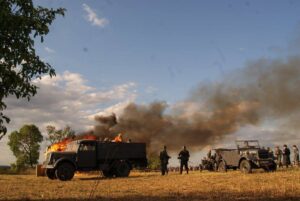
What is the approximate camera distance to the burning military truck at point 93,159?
1025 inches

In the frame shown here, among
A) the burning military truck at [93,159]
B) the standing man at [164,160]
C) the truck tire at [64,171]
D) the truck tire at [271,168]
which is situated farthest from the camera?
the standing man at [164,160]

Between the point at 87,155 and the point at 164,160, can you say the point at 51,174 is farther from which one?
the point at 164,160

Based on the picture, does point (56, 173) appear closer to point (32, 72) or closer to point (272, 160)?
point (272, 160)

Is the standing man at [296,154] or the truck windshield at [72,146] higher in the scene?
the truck windshield at [72,146]

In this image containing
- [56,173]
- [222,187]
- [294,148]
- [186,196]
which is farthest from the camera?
[294,148]

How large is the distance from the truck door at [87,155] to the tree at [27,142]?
42.0 meters

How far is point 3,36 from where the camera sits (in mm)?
10688

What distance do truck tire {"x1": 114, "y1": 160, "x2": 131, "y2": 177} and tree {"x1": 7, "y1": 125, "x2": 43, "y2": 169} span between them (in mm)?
41651

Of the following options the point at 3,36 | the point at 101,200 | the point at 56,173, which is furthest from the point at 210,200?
the point at 56,173

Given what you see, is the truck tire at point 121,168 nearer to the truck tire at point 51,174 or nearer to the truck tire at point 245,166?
the truck tire at point 51,174

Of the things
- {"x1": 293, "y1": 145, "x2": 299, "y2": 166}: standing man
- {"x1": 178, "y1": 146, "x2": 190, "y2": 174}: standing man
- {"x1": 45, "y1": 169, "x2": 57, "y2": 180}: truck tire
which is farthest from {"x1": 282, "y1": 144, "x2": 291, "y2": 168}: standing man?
{"x1": 45, "y1": 169, "x2": 57, "y2": 180}: truck tire

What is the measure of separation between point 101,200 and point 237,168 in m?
16.9


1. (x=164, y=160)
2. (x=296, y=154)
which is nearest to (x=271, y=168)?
(x=164, y=160)

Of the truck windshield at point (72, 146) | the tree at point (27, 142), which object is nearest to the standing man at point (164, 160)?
Result: the truck windshield at point (72, 146)
